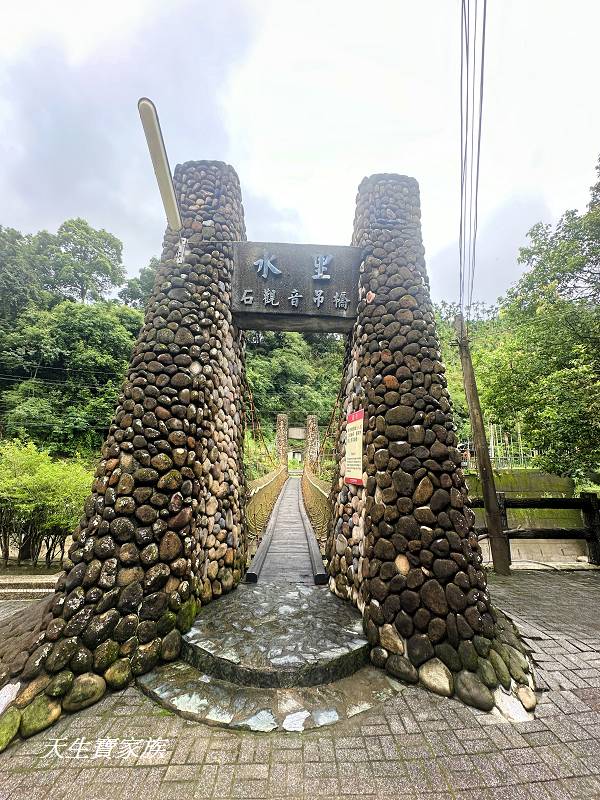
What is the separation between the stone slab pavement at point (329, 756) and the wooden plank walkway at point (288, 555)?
171 centimetres

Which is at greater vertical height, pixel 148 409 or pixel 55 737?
pixel 148 409

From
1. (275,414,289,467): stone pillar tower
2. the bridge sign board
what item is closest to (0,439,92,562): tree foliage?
the bridge sign board

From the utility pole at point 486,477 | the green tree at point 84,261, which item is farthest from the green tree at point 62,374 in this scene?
the utility pole at point 486,477

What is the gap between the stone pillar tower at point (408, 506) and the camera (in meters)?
2.16

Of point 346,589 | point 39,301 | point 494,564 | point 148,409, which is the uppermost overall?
point 39,301

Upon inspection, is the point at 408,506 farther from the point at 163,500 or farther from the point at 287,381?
the point at 287,381

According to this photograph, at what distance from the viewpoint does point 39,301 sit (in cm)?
1675

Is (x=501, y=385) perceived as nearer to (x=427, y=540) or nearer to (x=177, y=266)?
(x=427, y=540)

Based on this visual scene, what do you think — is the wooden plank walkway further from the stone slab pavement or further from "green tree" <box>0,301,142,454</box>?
"green tree" <box>0,301,142,454</box>

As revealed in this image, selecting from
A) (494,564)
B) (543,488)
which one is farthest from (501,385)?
(494,564)

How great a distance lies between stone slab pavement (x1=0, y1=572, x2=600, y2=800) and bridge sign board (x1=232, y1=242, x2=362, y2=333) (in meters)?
3.05

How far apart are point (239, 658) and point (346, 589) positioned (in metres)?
1.17

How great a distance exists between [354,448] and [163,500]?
165cm

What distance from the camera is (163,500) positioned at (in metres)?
2.48
